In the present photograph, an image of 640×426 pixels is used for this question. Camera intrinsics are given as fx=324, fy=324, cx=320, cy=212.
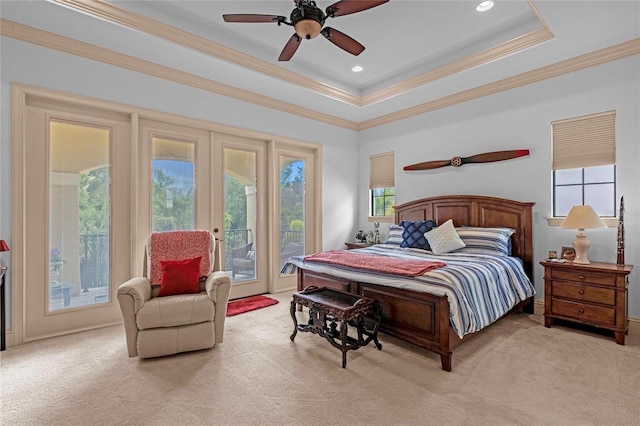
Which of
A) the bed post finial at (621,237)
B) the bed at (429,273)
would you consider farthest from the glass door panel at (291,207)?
the bed post finial at (621,237)

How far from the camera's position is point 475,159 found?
4.42 metres

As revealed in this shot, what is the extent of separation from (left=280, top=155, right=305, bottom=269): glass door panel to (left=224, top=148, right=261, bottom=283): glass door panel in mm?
467

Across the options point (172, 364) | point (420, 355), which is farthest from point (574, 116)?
point (172, 364)

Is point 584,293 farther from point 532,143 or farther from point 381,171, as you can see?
point 381,171

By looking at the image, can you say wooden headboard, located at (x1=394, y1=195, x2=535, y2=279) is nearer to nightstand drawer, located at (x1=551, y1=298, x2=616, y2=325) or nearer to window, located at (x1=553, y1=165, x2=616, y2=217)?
window, located at (x1=553, y1=165, x2=616, y2=217)

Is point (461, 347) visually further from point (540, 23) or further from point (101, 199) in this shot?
point (101, 199)

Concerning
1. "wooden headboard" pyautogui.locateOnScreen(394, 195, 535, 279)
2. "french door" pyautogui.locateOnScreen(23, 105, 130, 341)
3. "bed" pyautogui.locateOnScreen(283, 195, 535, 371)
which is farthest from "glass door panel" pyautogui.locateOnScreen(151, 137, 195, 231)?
"wooden headboard" pyautogui.locateOnScreen(394, 195, 535, 279)

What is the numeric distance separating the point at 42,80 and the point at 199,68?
1491mm

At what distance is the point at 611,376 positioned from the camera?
2379 millimetres

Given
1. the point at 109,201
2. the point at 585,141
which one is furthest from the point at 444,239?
the point at 109,201

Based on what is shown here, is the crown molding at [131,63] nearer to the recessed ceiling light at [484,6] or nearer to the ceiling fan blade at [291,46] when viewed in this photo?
the ceiling fan blade at [291,46]

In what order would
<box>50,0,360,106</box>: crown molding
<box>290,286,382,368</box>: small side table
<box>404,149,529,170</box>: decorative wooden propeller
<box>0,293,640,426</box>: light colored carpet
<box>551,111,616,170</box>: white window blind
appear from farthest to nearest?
<box>404,149,529,170</box>: decorative wooden propeller < <box>551,111,616,170</box>: white window blind < <box>50,0,360,106</box>: crown molding < <box>290,286,382,368</box>: small side table < <box>0,293,640,426</box>: light colored carpet

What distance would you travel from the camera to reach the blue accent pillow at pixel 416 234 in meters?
4.27

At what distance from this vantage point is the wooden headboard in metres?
3.91
